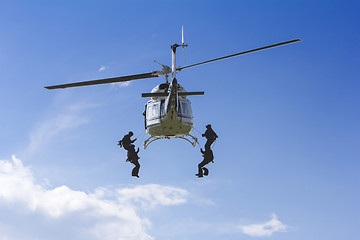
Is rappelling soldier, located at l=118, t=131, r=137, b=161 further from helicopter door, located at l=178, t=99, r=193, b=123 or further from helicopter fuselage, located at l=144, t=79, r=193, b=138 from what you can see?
helicopter door, located at l=178, t=99, r=193, b=123

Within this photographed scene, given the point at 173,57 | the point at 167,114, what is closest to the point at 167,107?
the point at 167,114

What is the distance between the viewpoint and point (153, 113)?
88.4 feet

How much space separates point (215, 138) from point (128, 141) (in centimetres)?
538

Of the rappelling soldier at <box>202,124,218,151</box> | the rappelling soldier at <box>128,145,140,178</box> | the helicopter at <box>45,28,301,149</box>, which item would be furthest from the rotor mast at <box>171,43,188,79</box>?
the rappelling soldier at <box>128,145,140,178</box>


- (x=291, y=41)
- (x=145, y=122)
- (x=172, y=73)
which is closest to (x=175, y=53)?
(x=172, y=73)

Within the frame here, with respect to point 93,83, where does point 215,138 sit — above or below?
below

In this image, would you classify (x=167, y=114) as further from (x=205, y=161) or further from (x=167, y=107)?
(x=205, y=161)

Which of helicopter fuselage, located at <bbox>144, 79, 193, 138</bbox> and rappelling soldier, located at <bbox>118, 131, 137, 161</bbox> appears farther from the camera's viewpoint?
rappelling soldier, located at <bbox>118, 131, 137, 161</bbox>

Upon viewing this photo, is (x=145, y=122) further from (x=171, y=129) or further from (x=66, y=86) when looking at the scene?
(x=66, y=86)

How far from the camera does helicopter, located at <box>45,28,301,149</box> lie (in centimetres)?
2605

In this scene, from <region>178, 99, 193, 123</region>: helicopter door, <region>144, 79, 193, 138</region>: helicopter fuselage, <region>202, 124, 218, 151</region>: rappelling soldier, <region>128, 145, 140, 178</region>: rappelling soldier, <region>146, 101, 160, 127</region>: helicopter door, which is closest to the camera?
<region>144, 79, 193, 138</region>: helicopter fuselage

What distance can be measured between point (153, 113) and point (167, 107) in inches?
60.1

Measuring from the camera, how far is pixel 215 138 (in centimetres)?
2786

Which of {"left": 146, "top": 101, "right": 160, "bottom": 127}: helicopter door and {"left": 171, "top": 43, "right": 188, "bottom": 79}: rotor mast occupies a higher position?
{"left": 171, "top": 43, "right": 188, "bottom": 79}: rotor mast
